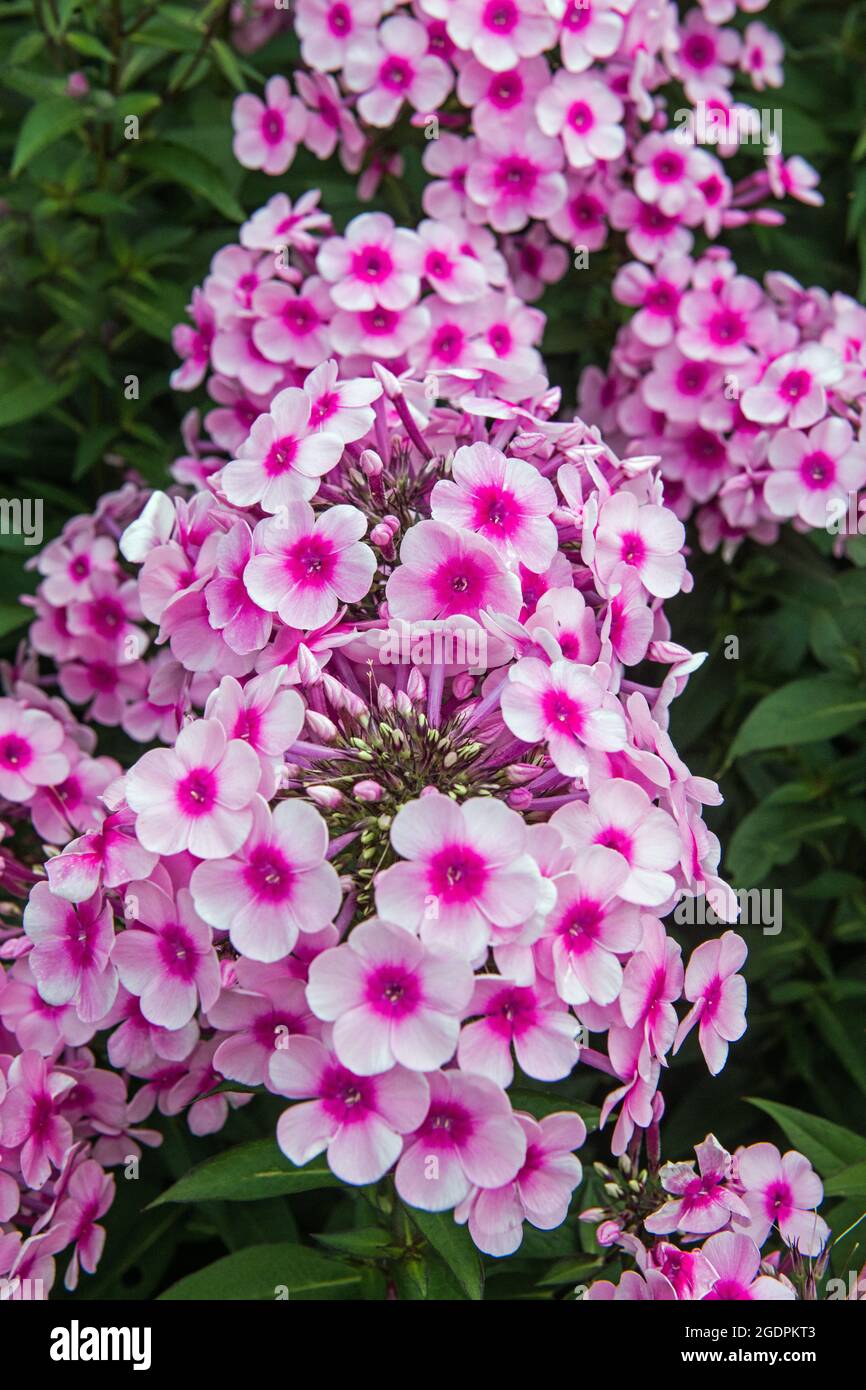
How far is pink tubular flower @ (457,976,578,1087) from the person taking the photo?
143 cm

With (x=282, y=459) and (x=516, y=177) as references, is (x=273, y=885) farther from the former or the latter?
(x=516, y=177)

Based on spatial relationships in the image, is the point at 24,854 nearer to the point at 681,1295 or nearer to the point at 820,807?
the point at 681,1295

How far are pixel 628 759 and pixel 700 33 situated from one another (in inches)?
85.7

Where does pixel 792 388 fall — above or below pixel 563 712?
above

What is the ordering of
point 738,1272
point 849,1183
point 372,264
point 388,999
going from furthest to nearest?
point 372,264
point 849,1183
point 738,1272
point 388,999

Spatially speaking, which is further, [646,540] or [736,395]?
[736,395]

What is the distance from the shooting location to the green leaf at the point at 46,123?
2494 mm

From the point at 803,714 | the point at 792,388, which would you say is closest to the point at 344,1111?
the point at 803,714

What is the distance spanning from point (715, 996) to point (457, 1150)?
1.45 ft

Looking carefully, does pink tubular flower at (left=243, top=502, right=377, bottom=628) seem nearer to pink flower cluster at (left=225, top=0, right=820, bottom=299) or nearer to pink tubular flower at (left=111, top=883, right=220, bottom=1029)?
pink tubular flower at (left=111, top=883, right=220, bottom=1029)

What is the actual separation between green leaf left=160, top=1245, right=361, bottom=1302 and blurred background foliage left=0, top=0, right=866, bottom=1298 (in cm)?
50

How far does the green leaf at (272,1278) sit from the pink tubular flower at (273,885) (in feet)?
2.01

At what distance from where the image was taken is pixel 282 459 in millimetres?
1832

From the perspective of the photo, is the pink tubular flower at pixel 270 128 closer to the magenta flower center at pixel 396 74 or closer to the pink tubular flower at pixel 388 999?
the magenta flower center at pixel 396 74
